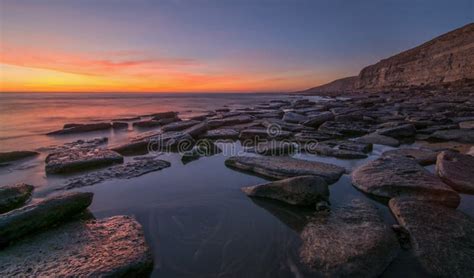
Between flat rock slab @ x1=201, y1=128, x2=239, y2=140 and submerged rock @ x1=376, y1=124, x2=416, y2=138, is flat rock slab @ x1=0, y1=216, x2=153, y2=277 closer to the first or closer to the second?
flat rock slab @ x1=201, y1=128, x2=239, y2=140

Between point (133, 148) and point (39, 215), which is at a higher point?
point (39, 215)

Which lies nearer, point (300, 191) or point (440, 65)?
point (300, 191)

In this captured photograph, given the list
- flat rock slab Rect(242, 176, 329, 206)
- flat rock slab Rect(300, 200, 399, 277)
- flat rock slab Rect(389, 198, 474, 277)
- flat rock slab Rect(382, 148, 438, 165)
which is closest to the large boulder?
flat rock slab Rect(242, 176, 329, 206)

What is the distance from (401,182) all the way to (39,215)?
4.28 m

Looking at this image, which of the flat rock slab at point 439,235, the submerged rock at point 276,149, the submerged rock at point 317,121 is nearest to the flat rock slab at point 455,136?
the submerged rock at point 317,121

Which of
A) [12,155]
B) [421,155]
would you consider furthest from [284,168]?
[12,155]

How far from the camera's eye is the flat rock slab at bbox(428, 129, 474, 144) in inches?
246

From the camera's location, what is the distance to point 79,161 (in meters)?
4.88

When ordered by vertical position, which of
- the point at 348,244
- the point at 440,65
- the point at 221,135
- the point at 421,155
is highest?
the point at 440,65

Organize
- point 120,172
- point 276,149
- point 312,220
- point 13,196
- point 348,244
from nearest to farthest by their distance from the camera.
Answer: point 348,244, point 312,220, point 13,196, point 120,172, point 276,149

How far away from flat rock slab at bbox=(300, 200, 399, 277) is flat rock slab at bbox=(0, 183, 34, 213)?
11.6 ft

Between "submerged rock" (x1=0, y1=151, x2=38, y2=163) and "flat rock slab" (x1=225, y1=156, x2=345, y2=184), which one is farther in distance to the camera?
"submerged rock" (x1=0, y1=151, x2=38, y2=163)

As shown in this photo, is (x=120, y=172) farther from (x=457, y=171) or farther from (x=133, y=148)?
(x=457, y=171)

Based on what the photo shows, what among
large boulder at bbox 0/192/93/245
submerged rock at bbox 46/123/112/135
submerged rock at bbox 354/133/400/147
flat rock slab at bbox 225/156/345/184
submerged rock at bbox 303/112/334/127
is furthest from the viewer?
submerged rock at bbox 303/112/334/127
